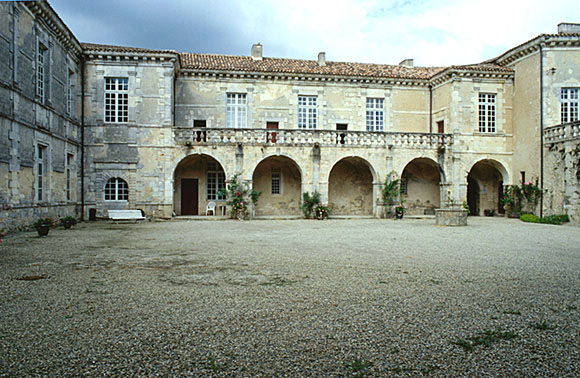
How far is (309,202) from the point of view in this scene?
19969 millimetres

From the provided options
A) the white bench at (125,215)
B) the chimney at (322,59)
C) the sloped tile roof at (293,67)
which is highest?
the chimney at (322,59)

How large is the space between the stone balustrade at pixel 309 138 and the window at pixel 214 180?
242 centimetres

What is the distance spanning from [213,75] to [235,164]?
5.18m

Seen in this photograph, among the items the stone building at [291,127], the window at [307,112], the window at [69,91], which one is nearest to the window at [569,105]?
the stone building at [291,127]

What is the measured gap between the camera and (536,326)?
4.38 meters

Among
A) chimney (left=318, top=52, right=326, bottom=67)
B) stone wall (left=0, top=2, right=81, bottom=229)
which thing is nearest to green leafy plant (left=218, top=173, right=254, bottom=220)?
stone wall (left=0, top=2, right=81, bottom=229)

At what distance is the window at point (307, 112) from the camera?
22.4 metres

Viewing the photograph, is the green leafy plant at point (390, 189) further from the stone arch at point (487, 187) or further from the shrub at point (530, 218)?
the shrub at point (530, 218)

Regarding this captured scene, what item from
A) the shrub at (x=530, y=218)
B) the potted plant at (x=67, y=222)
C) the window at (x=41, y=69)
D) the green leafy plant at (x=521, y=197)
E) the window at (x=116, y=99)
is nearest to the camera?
the potted plant at (x=67, y=222)

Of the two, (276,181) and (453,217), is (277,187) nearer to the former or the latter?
(276,181)

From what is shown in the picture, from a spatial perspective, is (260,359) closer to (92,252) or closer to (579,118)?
(92,252)

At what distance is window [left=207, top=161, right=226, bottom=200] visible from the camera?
71.3ft

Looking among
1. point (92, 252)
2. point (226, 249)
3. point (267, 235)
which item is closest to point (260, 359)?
point (226, 249)

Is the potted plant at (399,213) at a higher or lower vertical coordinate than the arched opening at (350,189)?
lower
